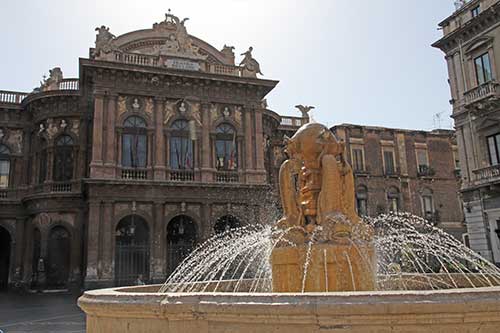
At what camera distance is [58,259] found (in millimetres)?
25172

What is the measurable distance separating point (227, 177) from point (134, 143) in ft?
16.9

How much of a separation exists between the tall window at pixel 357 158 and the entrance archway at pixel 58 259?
2022 cm

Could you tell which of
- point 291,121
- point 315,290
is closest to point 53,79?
point 291,121

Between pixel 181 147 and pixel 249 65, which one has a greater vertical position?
pixel 249 65

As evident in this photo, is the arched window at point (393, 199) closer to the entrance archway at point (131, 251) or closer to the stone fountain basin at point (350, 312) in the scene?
the entrance archway at point (131, 251)

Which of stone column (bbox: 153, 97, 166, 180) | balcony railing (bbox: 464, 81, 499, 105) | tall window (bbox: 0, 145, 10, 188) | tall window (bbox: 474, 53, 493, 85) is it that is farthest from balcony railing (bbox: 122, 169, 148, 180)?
tall window (bbox: 474, 53, 493, 85)

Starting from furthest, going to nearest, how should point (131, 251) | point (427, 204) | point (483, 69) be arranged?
point (427, 204) < point (131, 251) < point (483, 69)

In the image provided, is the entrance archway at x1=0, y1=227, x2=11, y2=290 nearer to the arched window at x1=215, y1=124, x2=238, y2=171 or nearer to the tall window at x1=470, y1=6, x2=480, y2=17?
the arched window at x1=215, y1=124, x2=238, y2=171

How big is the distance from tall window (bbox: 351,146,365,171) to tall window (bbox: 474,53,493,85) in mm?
12971

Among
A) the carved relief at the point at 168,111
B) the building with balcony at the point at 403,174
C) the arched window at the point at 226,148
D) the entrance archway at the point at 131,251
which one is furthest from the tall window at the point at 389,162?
the entrance archway at the point at 131,251

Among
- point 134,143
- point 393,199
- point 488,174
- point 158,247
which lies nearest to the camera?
point 488,174

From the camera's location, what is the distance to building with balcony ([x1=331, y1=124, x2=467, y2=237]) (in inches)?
1357

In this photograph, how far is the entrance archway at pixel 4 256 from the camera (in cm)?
2767

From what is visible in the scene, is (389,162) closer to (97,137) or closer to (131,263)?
(131,263)
